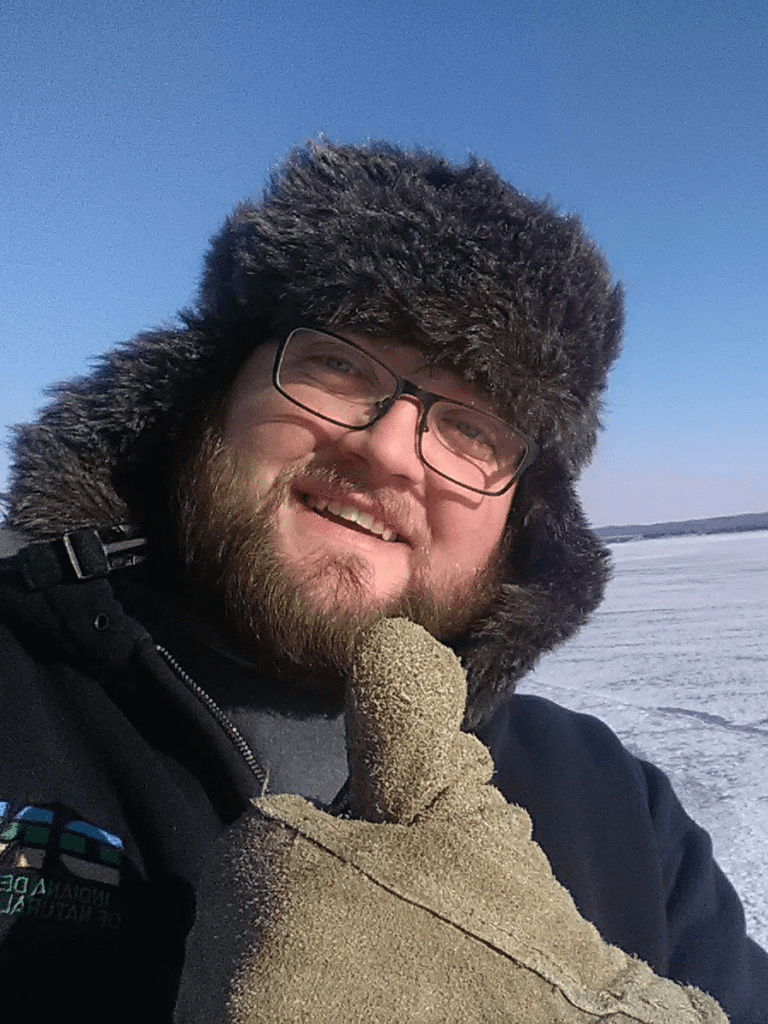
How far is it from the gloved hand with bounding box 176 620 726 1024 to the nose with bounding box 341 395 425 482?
66 cm

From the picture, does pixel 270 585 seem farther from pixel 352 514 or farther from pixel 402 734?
pixel 402 734

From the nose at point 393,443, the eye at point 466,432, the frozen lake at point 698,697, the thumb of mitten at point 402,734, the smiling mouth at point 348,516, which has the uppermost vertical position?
the eye at point 466,432

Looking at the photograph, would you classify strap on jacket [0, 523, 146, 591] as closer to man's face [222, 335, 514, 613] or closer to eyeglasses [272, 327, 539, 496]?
man's face [222, 335, 514, 613]

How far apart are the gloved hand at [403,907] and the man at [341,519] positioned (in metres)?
0.43

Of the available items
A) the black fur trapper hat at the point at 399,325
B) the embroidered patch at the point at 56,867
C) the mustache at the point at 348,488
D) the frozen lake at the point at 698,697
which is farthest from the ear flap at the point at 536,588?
the frozen lake at the point at 698,697

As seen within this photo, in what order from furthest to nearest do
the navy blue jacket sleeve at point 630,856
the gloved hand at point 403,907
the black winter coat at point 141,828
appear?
the navy blue jacket sleeve at point 630,856
the black winter coat at point 141,828
the gloved hand at point 403,907

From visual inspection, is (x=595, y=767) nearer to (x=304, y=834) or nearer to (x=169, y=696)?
(x=169, y=696)

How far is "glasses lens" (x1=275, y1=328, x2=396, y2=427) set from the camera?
1.34 metres

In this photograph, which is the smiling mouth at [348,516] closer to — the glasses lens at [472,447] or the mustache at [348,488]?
the mustache at [348,488]

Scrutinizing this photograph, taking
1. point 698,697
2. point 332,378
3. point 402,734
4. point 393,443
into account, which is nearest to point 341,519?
point 393,443

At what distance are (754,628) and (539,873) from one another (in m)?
5.89

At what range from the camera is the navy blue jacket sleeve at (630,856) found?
131cm

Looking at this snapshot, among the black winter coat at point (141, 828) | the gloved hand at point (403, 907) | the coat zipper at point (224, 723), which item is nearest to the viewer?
the gloved hand at point (403, 907)

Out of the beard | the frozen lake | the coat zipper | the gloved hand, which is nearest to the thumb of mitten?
the gloved hand
